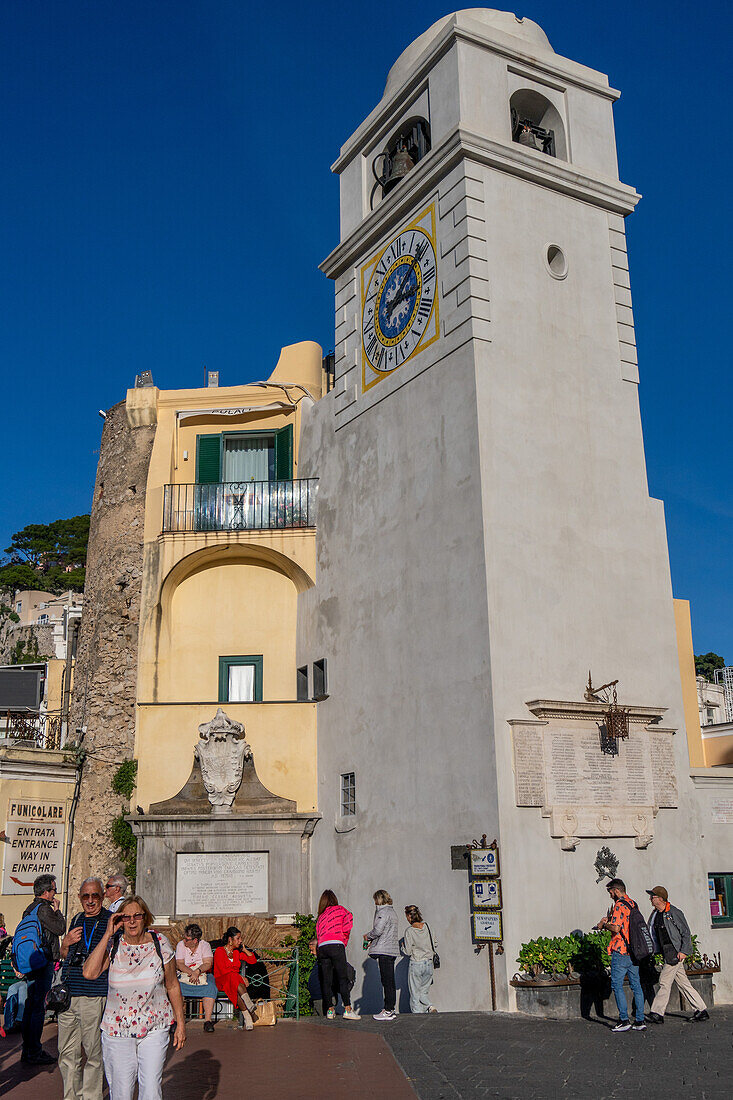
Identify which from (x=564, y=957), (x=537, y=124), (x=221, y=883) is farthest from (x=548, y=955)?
(x=537, y=124)

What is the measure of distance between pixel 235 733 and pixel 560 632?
640 cm

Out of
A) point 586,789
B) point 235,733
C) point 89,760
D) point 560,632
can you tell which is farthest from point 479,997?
point 89,760

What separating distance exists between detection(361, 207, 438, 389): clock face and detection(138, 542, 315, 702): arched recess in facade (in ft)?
14.3

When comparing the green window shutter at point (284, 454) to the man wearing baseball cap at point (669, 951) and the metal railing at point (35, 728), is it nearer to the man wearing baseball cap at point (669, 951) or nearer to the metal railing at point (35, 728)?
the metal railing at point (35, 728)

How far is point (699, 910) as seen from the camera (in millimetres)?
15773

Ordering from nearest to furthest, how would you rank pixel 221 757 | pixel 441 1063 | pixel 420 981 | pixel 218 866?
pixel 441 1063 → pixel 420 981 → pixel 218 866 → pixel 221 757

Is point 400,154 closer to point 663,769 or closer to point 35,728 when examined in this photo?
point 663,769

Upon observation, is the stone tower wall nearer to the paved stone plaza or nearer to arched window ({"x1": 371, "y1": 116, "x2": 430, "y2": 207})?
arched window ({"x1": 371, "y1": 116, "x2": 430, "y2": 207})

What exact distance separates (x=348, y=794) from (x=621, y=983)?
24.0 ft

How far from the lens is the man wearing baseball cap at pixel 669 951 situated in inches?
467

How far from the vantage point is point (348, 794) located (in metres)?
18.0

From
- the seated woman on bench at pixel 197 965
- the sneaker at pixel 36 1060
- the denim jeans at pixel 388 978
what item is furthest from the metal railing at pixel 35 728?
the sneaker at pixel 36 1060

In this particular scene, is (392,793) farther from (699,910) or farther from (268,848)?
(699,910)

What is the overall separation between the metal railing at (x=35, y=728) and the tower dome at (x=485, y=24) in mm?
14239
